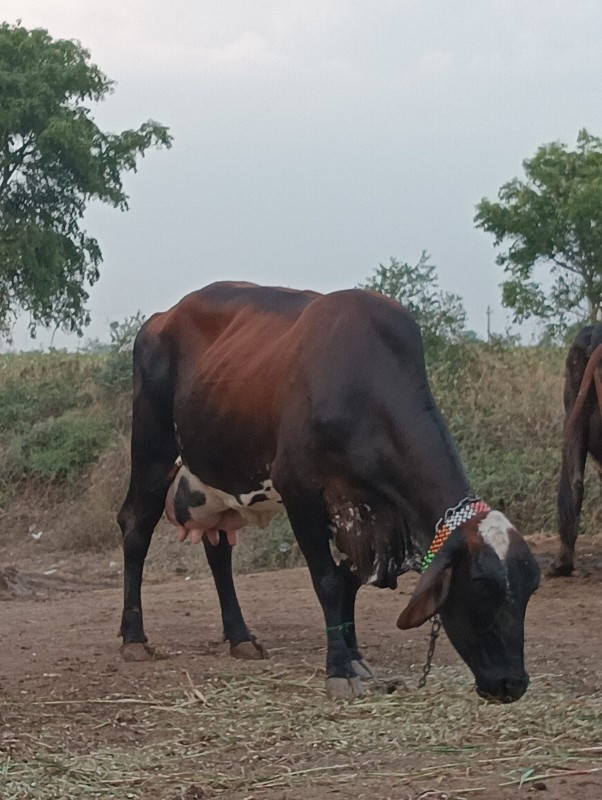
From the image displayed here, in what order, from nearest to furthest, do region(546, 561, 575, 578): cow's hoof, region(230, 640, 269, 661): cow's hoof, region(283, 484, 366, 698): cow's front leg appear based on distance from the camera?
region(283, 484, 366, 698): cow's front leg, region(230, 640, 269, 661): cow's hoof, region(546, 561, 575, 578): cow's hoof

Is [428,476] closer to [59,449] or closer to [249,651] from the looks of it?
[249,651]

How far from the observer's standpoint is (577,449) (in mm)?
9125

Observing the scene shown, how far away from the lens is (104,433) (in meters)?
16.7

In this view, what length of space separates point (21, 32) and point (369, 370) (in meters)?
14.9

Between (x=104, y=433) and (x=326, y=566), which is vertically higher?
(x=104, y=433)

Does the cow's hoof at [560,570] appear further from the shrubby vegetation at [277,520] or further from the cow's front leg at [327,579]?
the cow's front leg at [327,579]

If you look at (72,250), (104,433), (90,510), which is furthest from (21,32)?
(90,510)

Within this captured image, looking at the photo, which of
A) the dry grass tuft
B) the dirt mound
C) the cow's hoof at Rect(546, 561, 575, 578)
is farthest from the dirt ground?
the dirt mound

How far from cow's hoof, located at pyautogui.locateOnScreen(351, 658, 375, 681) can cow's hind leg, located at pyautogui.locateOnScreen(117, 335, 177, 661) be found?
5.79 feet

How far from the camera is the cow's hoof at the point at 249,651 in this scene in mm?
6691

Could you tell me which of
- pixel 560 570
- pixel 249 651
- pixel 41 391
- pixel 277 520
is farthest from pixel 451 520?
pixel 41 391

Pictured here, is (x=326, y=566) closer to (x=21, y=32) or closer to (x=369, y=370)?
(x=369, y=370)

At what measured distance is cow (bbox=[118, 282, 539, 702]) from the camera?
15.9 feet

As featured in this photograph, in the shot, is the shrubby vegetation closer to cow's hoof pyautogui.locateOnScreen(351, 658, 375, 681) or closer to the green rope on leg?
the green rope on leg
